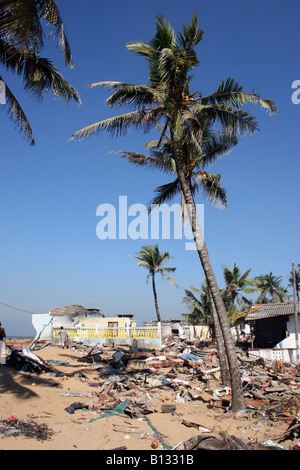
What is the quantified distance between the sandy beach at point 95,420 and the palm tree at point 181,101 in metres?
1.34

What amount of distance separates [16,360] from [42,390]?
283cm

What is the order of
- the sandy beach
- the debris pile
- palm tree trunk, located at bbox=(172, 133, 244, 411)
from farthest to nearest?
palm tree trunk, located at bbox=(172, 133, 244, 411), the sandy beach, the debris pile

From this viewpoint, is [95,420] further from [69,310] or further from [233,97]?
[69,310]

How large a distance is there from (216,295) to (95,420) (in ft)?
15.8

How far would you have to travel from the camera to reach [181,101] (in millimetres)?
11203

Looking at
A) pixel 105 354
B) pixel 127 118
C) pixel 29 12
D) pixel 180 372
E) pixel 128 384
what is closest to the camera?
pixel 29 12

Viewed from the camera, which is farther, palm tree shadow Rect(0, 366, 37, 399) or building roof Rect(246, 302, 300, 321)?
building roof Rect(246, 302, 300, 321)

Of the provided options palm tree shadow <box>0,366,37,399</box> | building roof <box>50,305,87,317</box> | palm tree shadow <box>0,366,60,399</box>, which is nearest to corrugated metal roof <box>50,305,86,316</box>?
building roof <box>50,305,87,317</box>

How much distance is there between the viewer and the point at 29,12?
7352mm

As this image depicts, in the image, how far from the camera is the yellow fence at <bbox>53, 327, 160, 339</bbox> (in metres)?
21.8

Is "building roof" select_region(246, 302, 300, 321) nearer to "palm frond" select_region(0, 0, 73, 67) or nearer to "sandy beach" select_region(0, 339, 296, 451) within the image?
"sandy beach" select_region(0, 339, 296, 451)

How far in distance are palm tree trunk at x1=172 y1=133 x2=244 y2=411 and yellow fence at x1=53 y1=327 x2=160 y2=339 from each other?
39.0 ft
